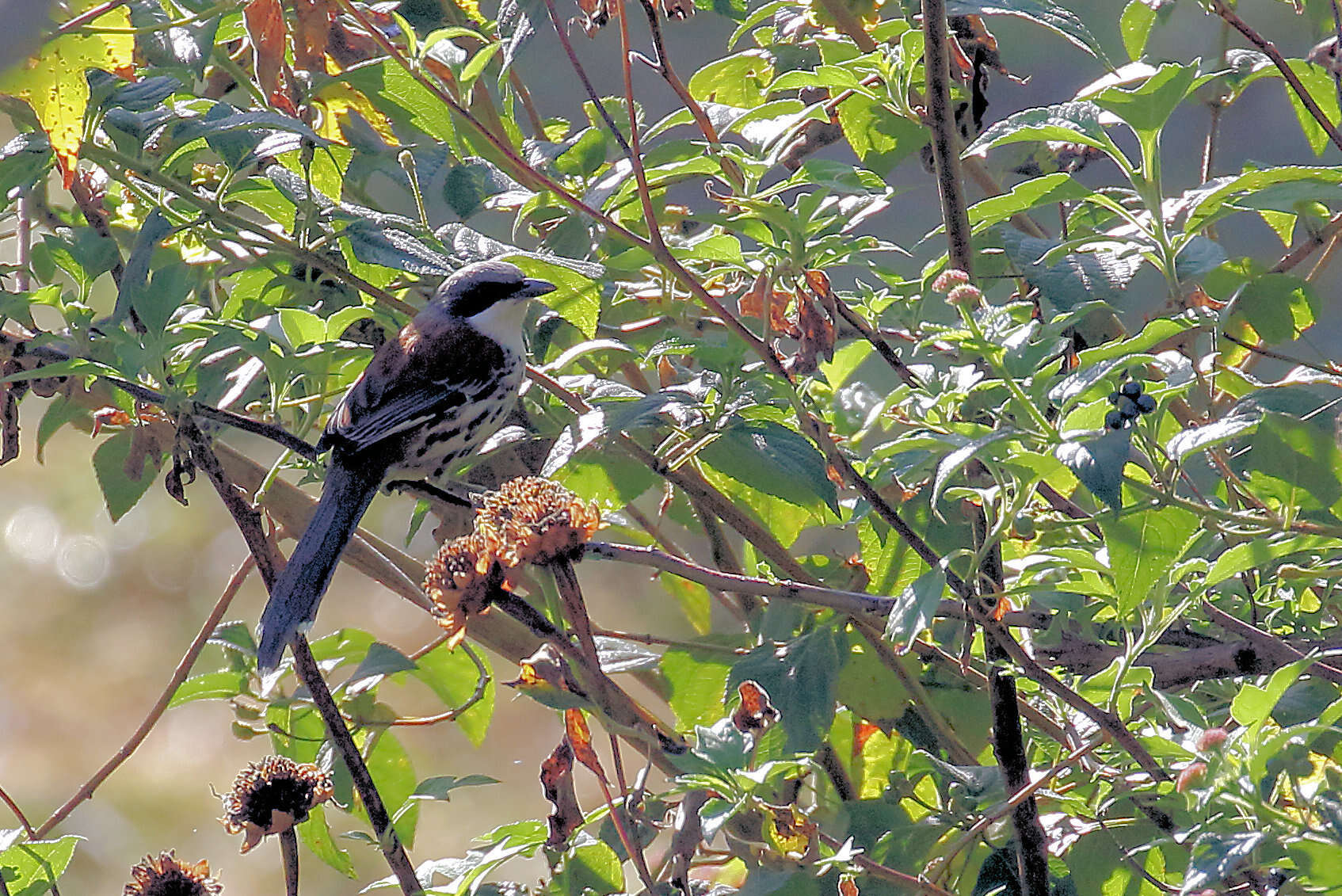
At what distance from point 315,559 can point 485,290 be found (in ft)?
2.76

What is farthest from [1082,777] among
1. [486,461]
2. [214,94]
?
[214,94]

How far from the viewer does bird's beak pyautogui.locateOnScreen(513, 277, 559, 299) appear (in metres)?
2.44

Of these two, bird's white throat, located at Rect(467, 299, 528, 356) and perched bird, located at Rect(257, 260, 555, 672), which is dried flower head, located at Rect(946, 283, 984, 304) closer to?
perched bird, located at Rect(257, 260, 555, 672)

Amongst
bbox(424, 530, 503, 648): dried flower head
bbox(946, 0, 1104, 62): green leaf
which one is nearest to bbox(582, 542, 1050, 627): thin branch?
bbox(424, 530, 503, 648): dried flower head

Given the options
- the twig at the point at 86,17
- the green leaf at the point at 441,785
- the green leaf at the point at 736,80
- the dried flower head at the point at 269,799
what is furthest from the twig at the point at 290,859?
the green leaf at the point at 736,80

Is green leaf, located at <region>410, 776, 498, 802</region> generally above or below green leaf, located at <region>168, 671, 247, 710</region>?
below

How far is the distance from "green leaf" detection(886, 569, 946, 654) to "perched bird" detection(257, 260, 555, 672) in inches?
37.3

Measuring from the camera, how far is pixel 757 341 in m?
1.53

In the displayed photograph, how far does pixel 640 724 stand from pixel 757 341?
56 centimetres

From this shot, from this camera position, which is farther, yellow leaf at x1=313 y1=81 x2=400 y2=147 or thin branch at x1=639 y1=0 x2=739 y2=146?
yellow leaf at x1=313 y1=81 x2=400 y2=147

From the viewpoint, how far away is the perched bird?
218 centimetres

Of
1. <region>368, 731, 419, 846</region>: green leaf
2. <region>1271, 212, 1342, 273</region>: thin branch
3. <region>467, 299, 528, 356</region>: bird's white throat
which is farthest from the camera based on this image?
<region>467, 299, 528, 356</region>: bird's white throat

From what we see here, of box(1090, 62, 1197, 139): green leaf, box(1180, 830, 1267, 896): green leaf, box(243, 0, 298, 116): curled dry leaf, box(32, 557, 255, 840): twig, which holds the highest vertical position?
box(243, 0, 298, 116): curled dry leaf

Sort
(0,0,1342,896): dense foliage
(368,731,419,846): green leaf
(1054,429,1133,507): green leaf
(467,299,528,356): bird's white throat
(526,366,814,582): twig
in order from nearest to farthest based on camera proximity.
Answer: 1. (1054,429,1133,507): green leaf
2. (0,0,1342,896): dense foliage
3. (526,366,814,582): twig
4. (368,731,419,846): green leaf
5. (467,299,528,356): bird's white throat
